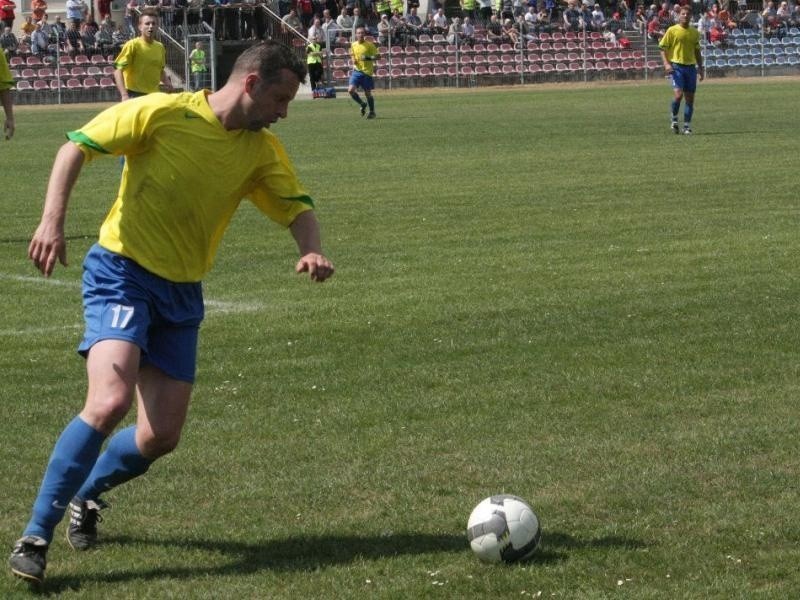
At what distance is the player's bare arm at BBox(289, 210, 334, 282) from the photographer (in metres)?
5.77

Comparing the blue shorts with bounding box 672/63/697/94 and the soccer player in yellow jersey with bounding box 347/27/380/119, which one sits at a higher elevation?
the blue shorts with bounding box 672/63/697/94

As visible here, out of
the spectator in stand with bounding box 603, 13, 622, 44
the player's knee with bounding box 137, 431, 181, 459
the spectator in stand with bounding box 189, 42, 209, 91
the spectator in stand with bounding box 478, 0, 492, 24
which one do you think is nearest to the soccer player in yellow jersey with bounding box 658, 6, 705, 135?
the spectator in stand with bounding box 189, 42, 209, 91

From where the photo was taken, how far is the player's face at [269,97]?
5.58 m

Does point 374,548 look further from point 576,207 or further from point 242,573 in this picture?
point 576,207

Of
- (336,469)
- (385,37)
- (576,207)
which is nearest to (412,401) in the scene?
(336,469)

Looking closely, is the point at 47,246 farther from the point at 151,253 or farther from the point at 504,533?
the point at 504,533

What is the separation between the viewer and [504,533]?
18.1 ft

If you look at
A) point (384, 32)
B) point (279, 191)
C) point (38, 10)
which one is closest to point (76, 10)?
point (38, 10)

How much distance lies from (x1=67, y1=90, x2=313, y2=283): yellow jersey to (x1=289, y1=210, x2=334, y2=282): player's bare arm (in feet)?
1.11

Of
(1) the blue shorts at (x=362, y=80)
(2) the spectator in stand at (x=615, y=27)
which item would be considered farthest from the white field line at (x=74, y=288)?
(2) the spectator in stand at (x=615, y=27)

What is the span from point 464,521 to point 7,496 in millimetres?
1939

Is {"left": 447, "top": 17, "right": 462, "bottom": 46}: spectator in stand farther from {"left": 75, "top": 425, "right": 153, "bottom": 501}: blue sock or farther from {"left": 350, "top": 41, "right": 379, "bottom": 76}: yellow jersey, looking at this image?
{"left": 75, "top": 425, "right": 153, "bottom": 501}: blue sock

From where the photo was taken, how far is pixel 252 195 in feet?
19.9

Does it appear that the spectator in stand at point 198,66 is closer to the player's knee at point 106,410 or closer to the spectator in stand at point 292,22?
the spectator in stand at point 292,22
